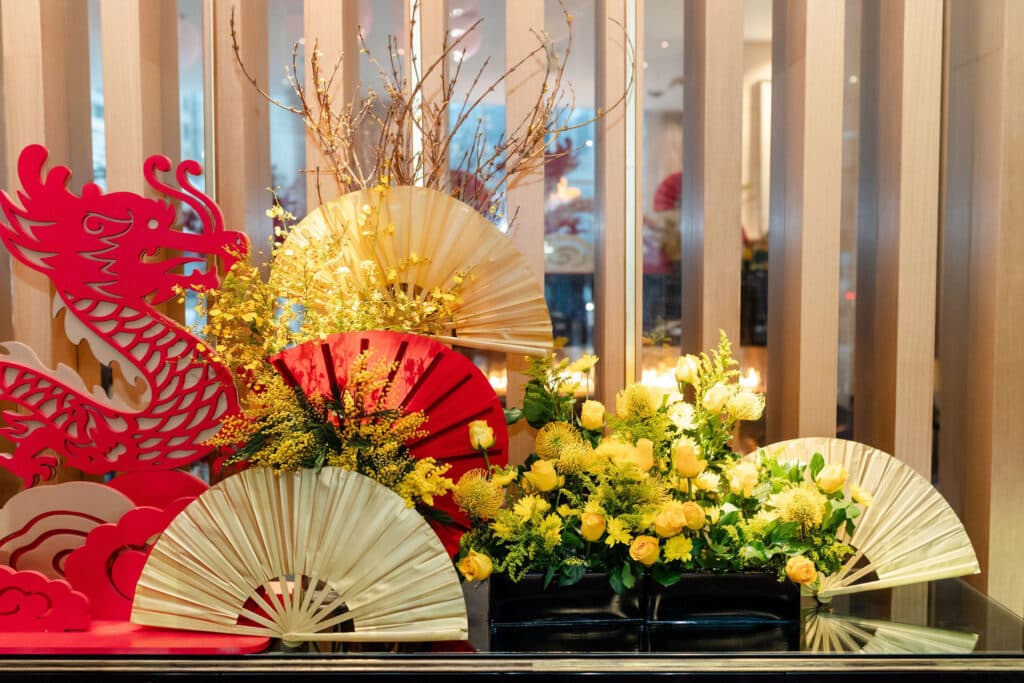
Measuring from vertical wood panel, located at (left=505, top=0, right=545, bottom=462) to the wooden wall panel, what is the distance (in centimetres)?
63

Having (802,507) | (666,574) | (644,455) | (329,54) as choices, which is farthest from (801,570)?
(329,54)

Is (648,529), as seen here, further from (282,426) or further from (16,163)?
(16,163)

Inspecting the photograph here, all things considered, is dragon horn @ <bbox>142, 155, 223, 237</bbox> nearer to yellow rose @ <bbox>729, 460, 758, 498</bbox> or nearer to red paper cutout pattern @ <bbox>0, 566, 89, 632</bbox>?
red paper cutout pattern @ <bbox>0, 566, 89, 632</bbox>

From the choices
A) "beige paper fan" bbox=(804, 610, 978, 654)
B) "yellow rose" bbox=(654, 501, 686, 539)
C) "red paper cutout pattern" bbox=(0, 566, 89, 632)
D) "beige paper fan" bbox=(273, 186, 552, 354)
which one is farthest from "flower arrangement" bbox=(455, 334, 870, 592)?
"red paper cutout pattern" bbox=(0, 566, 89, 632)

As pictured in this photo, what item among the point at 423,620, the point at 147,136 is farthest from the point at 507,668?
the point at 147,136

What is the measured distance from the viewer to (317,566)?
5.05 feet

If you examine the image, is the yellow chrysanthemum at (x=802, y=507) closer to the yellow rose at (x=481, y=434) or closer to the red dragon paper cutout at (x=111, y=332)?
the yellow rose at (x=481, y=434)

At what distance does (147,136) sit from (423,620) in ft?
4.35

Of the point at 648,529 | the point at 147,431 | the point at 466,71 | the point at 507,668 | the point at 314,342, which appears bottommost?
the point at 507,668

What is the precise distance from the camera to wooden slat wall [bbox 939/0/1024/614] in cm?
204

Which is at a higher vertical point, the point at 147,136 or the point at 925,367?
the point at 147,136

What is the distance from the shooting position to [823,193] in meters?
2.08

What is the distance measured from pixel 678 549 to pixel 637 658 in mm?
226

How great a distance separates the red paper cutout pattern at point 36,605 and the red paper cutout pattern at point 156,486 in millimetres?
279
